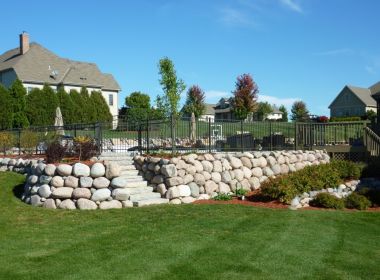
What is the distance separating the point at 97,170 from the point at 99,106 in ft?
119

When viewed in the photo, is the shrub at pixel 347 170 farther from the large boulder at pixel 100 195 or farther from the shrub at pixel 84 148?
the shrub at pixel 84 148

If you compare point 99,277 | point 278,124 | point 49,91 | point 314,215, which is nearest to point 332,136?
point 278,124

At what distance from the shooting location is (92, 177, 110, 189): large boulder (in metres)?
11.8

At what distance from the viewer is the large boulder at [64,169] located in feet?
38.6

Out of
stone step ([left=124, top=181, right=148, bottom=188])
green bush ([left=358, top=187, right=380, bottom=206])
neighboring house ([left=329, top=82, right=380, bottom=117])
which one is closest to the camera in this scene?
stone step ([left=124, top=181, right=148, bottom=188])

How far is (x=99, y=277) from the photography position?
20.2 ft

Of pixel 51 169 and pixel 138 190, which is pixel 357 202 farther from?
pixel 51 169

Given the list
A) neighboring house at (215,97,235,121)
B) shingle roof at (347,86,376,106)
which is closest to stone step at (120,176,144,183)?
shingle roof at (347,86,376,106)

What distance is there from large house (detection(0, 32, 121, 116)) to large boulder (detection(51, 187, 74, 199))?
120 ft

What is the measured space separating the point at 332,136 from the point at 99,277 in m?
16.0

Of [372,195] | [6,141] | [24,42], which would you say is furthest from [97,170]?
[24,42]

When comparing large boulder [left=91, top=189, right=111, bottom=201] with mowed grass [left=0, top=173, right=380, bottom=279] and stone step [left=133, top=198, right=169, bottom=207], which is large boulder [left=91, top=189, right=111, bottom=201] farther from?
stone step [left=133, top=198, right=169, bottom=207]

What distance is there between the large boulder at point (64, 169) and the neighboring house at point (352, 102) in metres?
58.8

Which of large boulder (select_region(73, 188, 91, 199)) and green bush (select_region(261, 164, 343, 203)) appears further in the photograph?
green bush (select_region(261, 164, 343, 203))
